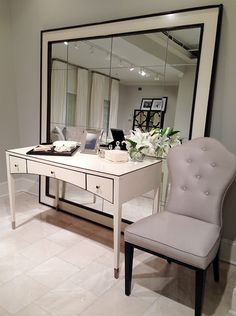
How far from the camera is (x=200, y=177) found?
1.81 meters

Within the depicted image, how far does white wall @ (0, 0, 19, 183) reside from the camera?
117 inches

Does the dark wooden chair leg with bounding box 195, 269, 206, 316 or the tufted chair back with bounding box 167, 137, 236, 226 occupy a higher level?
the tufted chair back with bounding box 167, 137, 236, 226

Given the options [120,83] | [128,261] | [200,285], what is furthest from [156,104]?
[200,285]

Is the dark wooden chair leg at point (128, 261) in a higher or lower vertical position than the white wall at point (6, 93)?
lower

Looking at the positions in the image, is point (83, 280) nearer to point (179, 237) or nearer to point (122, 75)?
point (179, 237)

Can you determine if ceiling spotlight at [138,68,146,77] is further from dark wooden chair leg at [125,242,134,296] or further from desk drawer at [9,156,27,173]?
dark wooden chair leg at [125,242,134,296]

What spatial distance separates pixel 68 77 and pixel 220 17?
146 centimetres

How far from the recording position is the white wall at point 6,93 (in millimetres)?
2975

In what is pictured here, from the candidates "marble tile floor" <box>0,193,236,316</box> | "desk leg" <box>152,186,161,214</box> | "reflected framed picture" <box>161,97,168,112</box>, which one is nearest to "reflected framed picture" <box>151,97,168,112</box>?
"reflected framed picture" <box>161,97,168,112</box>

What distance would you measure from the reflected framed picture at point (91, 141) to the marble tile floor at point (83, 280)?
0.80 metres

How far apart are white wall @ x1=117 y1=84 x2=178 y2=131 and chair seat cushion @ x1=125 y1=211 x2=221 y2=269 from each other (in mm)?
841

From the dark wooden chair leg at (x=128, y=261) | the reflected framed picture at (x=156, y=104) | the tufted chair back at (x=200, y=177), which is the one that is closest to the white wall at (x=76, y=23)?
the tufted chair back at (x=200, y=177)

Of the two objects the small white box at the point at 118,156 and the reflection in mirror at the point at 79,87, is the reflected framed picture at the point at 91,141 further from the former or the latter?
the small white box at the point at 118,156

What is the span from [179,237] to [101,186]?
623mm
